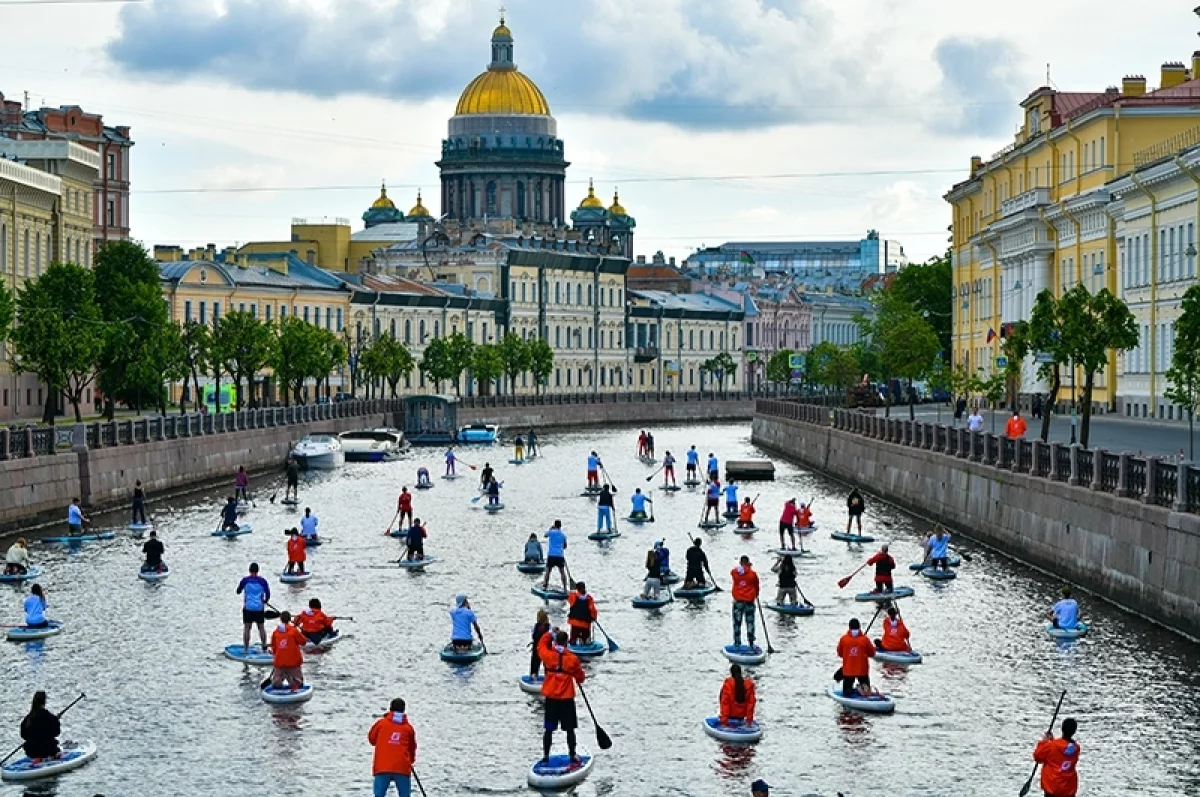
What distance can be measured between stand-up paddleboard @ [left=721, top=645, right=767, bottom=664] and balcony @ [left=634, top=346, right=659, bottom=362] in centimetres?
15234

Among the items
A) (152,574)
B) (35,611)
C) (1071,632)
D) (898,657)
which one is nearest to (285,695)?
(35,611)

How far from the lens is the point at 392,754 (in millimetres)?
27375

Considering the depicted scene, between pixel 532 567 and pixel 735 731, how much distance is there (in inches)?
853

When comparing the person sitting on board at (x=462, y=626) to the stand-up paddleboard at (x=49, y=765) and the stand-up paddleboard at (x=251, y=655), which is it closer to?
the stand-up paddleboard at (x=251, y=655)

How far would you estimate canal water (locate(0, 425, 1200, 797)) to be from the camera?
1206 inches

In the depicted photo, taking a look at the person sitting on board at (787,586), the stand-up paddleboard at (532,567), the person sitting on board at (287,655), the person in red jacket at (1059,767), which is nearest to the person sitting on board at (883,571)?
the person sitting on board at (787,586)

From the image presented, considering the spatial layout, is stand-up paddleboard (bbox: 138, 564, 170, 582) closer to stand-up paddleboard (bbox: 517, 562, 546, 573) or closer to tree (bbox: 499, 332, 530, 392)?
stand-up paddleboard (bbox: 517, 562, 546, 573)

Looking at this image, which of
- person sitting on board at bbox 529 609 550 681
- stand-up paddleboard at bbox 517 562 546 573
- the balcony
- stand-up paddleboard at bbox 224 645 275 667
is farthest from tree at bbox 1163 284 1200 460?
the balcony

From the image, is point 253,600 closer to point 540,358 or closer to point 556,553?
point 556,553

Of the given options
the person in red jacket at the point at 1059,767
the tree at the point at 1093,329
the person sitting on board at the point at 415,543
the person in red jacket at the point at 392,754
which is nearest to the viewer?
the person in red jacket at the point at 1059,767

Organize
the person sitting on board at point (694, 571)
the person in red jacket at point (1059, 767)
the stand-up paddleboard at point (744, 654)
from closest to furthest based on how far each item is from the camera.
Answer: the person in red jacket at point (1059, 767), the stand-up paddleboard at point (744, 654), the person sitting on board at point (694, 571)

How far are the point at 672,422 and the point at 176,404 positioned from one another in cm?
4510

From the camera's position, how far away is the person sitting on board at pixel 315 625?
4009cm

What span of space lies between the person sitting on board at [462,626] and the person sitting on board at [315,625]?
2490mm
